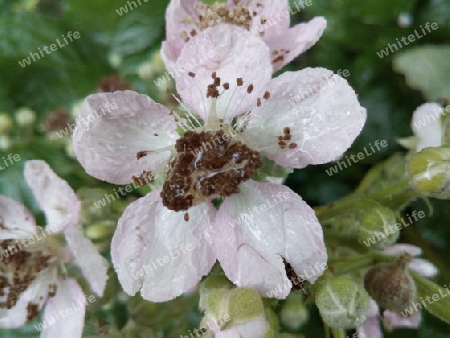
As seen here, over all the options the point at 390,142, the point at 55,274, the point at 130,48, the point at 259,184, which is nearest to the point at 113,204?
the point at 55,274

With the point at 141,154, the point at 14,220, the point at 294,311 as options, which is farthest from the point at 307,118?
the point at 14,220

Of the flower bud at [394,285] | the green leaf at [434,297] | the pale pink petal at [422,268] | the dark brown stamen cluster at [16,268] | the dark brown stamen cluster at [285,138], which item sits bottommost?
the pale pink petal at [422,268]

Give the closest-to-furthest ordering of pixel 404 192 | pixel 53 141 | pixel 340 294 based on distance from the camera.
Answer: pixel 340 294 < pixel 404 192 < pixel 53 141

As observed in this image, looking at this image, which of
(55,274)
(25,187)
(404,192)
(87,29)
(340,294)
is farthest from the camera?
(87,29)

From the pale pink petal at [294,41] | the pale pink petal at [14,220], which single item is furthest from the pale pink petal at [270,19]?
the pale pink petal at [14,220]

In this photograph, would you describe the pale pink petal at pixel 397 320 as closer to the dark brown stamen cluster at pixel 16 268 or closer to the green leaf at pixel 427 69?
the green leaf at pixel 427 69

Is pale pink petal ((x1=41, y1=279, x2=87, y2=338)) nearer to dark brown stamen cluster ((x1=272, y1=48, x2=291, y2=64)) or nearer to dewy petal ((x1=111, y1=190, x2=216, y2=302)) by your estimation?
dewy petal ((x1=111, y1=190, x2=216, y2=302))

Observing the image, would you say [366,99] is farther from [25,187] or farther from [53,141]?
[25,187]
